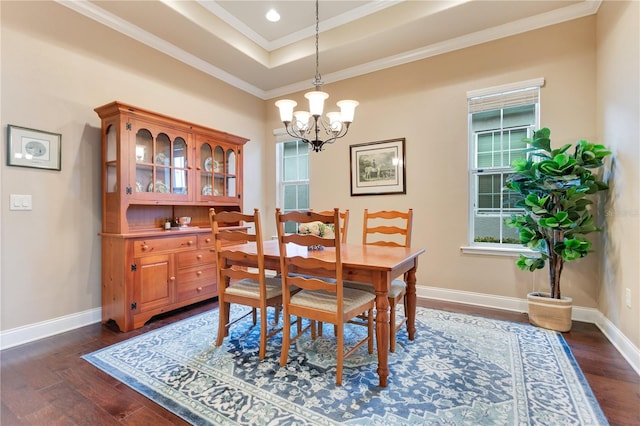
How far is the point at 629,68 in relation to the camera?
2.13 m

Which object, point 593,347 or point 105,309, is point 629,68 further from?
point 105,309

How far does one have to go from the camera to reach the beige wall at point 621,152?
2045mm

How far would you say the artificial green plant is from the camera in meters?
2.40

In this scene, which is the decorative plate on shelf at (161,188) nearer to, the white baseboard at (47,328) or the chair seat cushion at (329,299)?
the white baseboard at (47,328)

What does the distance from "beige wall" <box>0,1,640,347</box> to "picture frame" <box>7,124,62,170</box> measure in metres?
0.06

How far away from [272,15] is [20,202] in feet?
9.80

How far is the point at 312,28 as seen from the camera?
3.56 metres

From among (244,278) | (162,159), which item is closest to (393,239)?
(244,278)

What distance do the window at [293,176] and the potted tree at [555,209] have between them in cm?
273

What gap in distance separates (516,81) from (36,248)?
15.6 feet

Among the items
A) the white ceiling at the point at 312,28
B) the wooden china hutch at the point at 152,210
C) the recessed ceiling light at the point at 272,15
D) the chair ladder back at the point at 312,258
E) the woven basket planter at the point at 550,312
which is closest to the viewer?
the chair ladder back at the point at 312,258

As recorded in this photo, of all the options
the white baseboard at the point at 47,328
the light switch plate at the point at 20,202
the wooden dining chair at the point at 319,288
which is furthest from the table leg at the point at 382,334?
the light switch plate at the point at 20,202

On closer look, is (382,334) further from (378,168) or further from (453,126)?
(453,126)

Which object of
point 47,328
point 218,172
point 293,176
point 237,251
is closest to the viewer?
point 237,251
